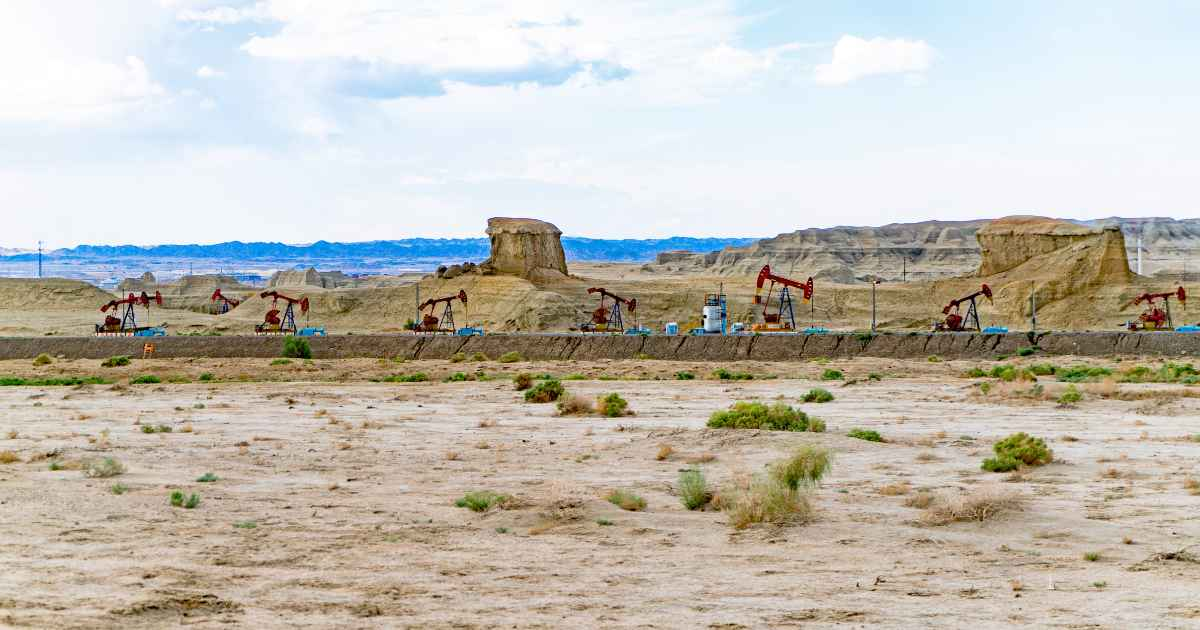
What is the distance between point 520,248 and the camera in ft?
317

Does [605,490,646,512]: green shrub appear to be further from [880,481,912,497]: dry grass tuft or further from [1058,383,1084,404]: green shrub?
[1058,383,1084,404]: green shrub

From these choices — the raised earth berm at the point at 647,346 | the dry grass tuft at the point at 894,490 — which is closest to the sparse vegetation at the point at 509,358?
the raised earth berm at the point at 647,346

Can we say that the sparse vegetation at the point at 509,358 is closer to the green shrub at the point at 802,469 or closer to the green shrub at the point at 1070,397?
the green shrub at the point at 1070,397

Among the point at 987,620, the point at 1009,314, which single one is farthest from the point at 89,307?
the point at 987,620

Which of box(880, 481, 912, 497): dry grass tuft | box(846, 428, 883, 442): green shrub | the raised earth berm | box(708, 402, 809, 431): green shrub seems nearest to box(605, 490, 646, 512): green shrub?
box(880, 481, 912, 497): dry grass tuft

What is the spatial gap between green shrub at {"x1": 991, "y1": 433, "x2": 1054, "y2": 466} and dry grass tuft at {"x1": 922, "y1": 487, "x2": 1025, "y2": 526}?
4.39 meters

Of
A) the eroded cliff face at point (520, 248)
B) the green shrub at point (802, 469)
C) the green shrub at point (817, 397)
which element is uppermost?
the eroded cliff face at point (520, 248)

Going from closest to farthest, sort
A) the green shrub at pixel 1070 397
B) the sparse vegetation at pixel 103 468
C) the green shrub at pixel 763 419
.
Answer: the sparse vegetation at pixel 103 468 < the green shrub at pixel 763 419 < the green shrub at pixel 1070 397

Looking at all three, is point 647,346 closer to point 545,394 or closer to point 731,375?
point 731,375

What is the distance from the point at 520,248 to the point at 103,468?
76.9 m

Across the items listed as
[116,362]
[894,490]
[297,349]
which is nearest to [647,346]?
[297,349]

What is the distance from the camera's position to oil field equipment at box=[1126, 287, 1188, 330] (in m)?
68.6

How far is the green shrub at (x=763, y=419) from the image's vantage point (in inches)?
1051

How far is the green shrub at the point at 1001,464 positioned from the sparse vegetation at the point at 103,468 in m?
14.5
